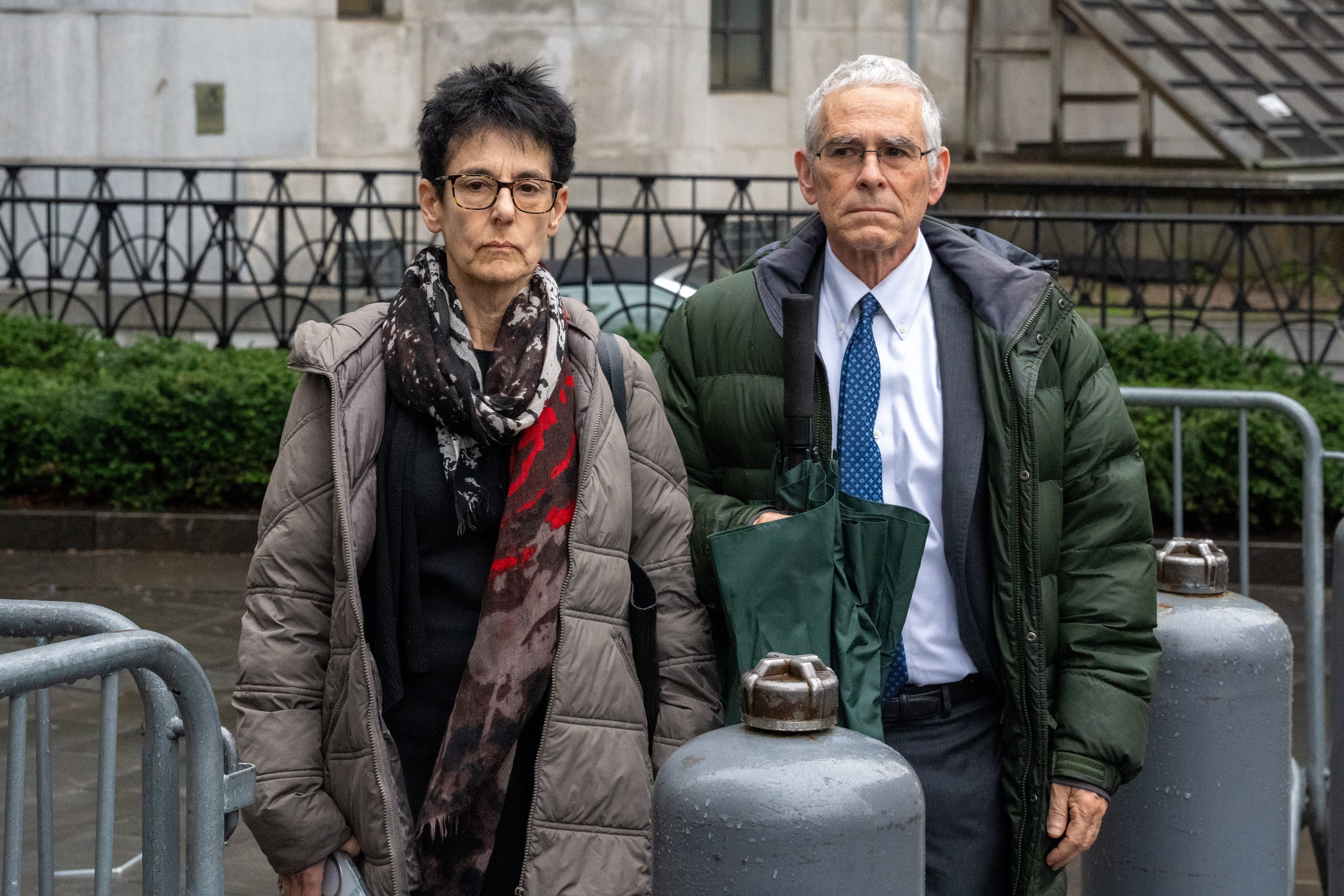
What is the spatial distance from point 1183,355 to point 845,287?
7.62m

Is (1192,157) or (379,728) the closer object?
(379,728)

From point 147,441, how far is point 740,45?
1203cm

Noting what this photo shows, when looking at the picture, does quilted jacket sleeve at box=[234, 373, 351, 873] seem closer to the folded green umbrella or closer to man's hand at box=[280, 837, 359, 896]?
man's hand at box=[280, 837, 359, 896]

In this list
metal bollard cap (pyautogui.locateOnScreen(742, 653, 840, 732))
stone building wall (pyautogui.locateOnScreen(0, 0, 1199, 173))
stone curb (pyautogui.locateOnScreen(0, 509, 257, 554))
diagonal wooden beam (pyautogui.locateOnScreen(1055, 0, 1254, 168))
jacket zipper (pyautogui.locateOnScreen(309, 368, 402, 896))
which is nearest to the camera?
metal bollard cap (pyautogui.locateOnScreen(742, 653, 840, 732))

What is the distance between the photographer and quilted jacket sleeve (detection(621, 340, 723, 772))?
10.1 ft

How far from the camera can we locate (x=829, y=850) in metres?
2.16

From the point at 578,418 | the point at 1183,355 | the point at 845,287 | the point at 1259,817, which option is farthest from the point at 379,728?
the point at 1183,355

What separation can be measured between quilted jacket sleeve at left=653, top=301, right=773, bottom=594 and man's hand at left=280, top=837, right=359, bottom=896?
751 mm

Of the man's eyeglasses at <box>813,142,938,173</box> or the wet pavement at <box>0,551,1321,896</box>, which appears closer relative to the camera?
the man's eyeglasses at <box>813,142,938,173</box>

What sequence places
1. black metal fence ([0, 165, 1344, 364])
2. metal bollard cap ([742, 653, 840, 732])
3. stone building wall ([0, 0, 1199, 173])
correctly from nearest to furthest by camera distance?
metal bollard cap ([742, 653, 840, 732]), black metal fence ([0, 165, 1344, 364]), stone building wall ([0, 0, 1199, 173])

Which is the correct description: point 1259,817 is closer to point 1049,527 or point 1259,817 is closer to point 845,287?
point 1049,527

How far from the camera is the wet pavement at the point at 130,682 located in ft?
17.2

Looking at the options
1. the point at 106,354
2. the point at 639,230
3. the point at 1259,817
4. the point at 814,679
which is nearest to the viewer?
the point at 814,679

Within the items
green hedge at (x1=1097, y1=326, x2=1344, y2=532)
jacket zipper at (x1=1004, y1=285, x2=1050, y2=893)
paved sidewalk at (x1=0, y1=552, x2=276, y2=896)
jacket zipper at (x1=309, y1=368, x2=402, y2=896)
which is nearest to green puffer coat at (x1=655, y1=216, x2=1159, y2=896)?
jacket zipper at (x1=1004, y1=285, x2=1050, y2=893)
